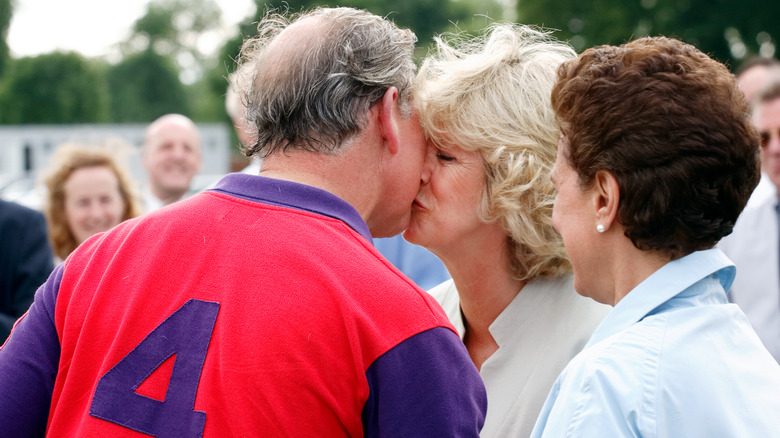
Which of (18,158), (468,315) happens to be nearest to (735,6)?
(18,158)

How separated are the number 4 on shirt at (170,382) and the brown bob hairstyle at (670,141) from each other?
32.1 inches

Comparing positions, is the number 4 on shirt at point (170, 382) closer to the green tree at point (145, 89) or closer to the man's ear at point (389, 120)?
the man's ear at point (389, 120)

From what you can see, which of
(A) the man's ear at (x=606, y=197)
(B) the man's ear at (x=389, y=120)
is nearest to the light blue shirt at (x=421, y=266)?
(B) the man's ear at (x=389, y=120)

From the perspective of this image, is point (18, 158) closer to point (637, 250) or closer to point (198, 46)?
point (637, 250)

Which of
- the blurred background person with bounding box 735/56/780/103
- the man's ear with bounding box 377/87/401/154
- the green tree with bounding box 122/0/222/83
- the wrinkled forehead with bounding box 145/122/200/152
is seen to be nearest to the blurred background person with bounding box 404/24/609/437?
the man's ear with bounding box 377/87/401/154

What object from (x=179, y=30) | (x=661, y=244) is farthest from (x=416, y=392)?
(x=179, y=30)

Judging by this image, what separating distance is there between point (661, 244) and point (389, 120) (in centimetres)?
65

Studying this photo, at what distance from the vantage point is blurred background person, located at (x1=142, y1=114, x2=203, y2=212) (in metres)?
6.49

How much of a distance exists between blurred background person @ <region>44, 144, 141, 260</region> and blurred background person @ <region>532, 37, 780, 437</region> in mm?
4327

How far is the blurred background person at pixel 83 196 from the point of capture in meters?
5.30

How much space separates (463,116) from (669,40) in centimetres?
77

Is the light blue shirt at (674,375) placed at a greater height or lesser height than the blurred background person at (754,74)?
lesser

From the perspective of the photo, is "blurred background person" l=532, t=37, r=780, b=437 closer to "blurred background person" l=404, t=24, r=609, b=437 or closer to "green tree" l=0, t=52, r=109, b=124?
"blurred background person" l=404, t=24, r=609, b=437

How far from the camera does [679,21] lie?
94.3 ft
